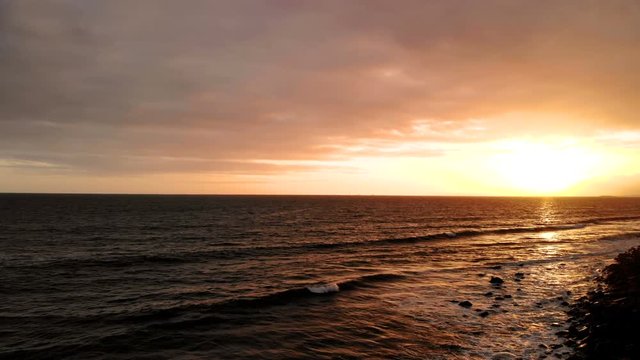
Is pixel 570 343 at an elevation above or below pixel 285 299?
above

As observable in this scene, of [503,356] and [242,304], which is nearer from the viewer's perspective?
[503,356]

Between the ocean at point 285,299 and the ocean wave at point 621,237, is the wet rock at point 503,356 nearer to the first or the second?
the ocean at point 285,299

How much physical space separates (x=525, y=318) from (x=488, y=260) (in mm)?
24809

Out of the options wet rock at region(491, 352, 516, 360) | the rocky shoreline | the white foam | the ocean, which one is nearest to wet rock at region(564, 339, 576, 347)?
the rocky shoreline

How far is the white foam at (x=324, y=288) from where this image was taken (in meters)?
33.6

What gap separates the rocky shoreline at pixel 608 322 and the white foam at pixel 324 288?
16.5 metres

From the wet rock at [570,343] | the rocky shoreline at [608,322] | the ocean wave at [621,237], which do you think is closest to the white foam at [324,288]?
the rocky shoreline at [608,322]

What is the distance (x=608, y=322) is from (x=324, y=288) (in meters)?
18.9

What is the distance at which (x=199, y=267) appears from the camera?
43.8 metres

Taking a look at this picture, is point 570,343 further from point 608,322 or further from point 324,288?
point 324,288

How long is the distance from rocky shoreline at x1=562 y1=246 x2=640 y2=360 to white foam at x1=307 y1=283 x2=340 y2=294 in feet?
54.2

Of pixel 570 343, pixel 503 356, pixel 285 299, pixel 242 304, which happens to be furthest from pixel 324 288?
pixel 570 343

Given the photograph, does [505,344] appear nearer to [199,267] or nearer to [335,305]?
[335,305]

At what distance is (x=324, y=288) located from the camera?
111 ft
